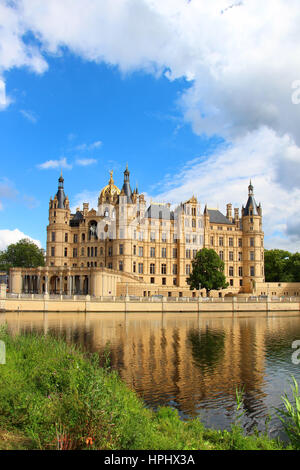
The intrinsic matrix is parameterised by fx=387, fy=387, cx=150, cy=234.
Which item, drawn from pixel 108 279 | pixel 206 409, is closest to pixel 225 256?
pixel 108 279

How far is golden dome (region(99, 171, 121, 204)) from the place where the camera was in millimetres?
99875

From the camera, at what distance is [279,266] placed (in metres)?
107

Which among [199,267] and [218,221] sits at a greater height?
[218,221]

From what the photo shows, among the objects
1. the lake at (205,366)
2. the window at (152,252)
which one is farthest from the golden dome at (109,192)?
the lake at (205,366)

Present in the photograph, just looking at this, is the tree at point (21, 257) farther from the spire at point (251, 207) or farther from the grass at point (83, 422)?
the grass at point (83, 422)

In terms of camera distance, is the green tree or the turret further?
the green tree

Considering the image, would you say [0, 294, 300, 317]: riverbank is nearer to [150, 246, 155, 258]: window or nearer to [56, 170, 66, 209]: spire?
[150, 246, 155, 258]: window

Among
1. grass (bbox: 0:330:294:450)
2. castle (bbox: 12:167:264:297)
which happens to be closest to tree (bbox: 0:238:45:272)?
castle (bbox: 12:167:264:297)

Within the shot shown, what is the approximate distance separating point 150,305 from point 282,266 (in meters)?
55.1

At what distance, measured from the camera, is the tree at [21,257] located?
10512 centimetres

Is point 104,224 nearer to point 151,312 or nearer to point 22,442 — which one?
point 151,312

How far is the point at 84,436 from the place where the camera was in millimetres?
8883

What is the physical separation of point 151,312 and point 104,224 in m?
33.0

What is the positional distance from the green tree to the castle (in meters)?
12.6
